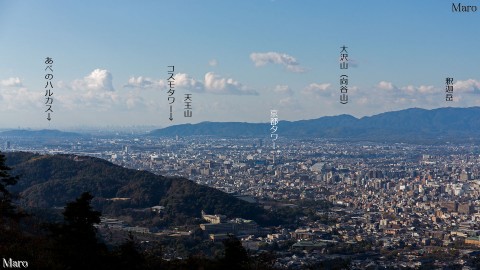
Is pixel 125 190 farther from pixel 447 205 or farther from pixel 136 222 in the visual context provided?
pixel 447 205

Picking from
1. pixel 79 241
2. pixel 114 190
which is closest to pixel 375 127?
pixel 114 190

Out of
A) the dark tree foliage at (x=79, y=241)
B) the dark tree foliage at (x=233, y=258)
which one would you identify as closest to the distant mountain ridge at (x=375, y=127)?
the dark tree foliage at (x=233, y=258)

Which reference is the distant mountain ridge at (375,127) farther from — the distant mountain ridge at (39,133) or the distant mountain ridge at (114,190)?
the distant mountain ridge at (114,190)

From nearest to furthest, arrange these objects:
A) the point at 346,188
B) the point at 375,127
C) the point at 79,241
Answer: the point at 79,241, the point at 346,188, the point at 375,127

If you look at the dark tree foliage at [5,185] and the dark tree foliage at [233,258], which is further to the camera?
the dark tree foliage at [5,185]

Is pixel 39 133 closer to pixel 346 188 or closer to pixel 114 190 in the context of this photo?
pixel 346 188

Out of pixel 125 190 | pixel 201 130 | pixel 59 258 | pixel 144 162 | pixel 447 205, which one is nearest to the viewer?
pixel 59 258

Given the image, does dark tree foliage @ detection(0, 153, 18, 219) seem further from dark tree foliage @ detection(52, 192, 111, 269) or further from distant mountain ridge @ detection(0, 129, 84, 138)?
distant mountain ridge @ detection(0, 129, 84, 138)

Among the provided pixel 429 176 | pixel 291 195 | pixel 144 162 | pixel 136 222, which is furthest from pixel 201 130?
pixel 136 222
